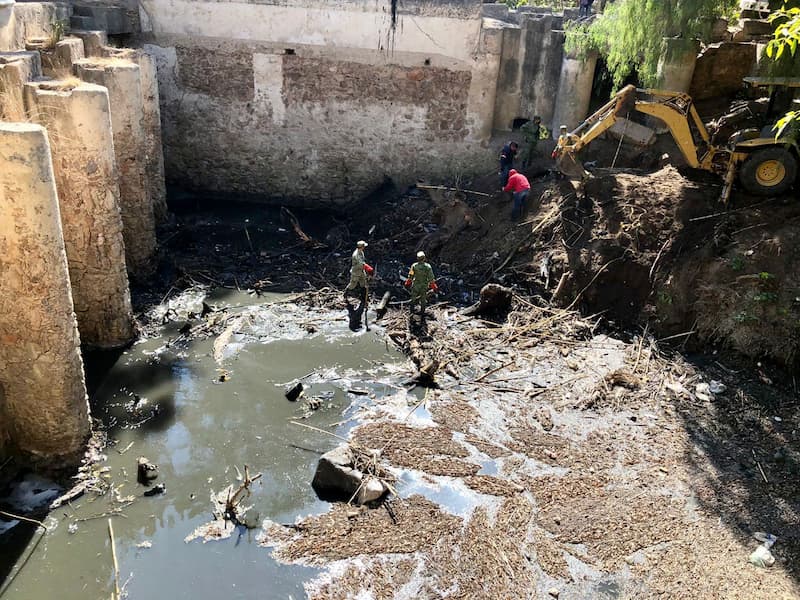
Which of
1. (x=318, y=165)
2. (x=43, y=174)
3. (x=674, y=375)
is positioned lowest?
(x=674, y=375)

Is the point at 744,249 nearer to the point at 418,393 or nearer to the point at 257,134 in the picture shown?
the point at 418,393

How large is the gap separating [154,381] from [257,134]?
764cm

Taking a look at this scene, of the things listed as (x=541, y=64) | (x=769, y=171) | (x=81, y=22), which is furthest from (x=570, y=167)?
(x=81, y=22)

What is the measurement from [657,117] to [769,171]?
2067mm

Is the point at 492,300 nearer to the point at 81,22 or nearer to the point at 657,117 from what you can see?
the point at 657,117

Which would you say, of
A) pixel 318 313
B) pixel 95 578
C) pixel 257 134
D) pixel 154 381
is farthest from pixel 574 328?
pixel 257 134

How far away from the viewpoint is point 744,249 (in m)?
10.1

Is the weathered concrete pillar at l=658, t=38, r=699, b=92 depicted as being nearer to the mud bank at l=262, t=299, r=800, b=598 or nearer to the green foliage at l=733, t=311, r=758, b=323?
the green foliage at l=733, t=311, r=758, b=323

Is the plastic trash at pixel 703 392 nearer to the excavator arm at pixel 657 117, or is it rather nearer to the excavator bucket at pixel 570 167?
the excavator arm at pixel 657 117

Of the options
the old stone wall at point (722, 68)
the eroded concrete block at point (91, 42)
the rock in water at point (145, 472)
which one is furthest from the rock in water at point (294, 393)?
the old stone wall at point (722, 68)

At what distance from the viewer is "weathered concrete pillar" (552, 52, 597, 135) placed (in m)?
13.5

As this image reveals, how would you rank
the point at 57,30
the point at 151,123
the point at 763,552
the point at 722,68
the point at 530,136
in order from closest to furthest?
the point at 763,552 → the point at 57,30 → the point at 722,68 → the point at 151,123 → the point at 530,136

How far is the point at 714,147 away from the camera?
10.7 m

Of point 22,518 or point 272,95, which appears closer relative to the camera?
point 22,518
